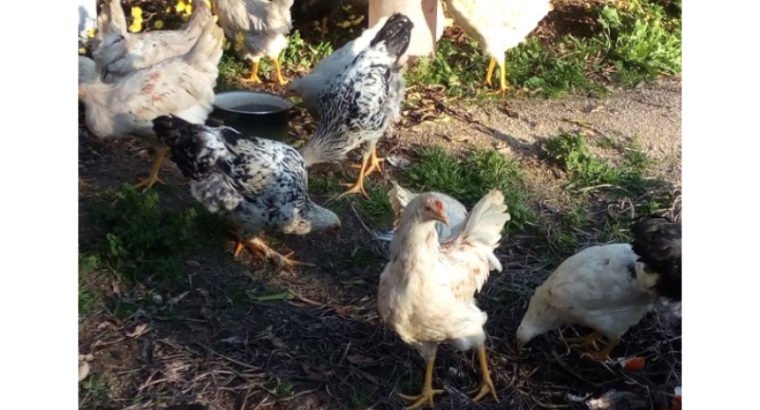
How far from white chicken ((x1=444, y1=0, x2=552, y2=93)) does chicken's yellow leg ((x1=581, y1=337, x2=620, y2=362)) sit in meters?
3.24

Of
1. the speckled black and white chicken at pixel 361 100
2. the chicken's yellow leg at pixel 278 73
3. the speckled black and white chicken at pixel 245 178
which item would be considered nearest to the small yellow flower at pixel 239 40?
the chicken's yellow leg at pixel 278 73

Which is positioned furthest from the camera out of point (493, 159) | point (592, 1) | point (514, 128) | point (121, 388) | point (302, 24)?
point (592, 1)

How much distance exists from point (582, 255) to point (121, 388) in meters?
2.25

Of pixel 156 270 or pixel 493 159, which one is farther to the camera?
pixel 493 159

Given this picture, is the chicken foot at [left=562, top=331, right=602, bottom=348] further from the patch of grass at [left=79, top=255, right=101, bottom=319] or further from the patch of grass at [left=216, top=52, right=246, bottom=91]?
the patch of grass at [left=216, top=52, right=246, bottom=91]

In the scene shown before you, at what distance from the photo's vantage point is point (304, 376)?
4211 mm

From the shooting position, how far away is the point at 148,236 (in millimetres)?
4918

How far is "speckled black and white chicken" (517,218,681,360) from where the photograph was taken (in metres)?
4.09

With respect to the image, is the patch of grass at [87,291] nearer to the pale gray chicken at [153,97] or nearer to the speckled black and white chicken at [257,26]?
the pale gray chicken at [153,97]

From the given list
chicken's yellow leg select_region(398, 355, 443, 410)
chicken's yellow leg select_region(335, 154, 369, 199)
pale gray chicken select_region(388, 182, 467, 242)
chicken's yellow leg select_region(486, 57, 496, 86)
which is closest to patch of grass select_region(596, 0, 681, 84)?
chicken's yellow leg select_region(486, 57, 496, 86)

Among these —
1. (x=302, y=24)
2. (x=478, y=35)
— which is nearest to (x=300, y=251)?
(x=478, y=35)

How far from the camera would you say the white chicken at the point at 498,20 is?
6.99m

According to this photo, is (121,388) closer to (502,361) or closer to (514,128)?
(502,361)

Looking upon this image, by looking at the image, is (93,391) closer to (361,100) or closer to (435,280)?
(435,280)
